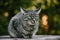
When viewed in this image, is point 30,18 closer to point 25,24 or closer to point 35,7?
point 25,24

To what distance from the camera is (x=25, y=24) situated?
7.03m

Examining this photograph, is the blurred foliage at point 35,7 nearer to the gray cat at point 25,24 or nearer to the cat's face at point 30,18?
the gray cat at point 25,24

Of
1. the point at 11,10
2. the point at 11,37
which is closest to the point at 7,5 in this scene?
the point at 11,10

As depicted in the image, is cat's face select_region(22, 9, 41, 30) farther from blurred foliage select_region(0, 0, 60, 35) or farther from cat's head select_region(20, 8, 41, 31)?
blurred foliage select_region(0, 0, 60, 35)

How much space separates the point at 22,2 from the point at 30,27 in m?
2.02

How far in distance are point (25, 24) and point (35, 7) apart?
Result: 6.70 feet

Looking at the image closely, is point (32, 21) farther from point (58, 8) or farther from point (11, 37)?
point (58, 8)

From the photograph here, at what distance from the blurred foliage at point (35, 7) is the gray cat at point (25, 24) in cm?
180

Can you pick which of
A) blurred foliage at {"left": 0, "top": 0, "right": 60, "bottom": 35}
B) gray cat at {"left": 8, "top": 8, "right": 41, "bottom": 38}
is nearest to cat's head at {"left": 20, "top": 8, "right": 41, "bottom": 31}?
gray cat at {"left": 8, "top": 8, "right": 41, "bottom": 38}

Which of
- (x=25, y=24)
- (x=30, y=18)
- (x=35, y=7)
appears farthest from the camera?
(x=35, y=7)

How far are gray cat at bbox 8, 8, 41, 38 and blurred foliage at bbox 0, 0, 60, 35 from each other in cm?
180

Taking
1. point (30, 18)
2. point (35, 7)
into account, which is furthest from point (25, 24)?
point (35, 7)

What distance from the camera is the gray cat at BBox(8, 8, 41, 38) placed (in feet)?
22.7

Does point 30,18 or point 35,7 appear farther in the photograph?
point 35,7
